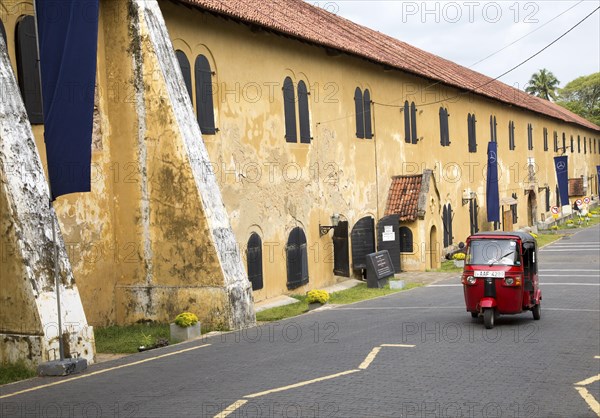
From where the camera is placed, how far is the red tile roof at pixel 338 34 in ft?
66.3

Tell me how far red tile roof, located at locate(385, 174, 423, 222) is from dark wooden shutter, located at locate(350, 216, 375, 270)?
1.59 metres

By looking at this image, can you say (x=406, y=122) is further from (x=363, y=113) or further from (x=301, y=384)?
(x=301, y=384)

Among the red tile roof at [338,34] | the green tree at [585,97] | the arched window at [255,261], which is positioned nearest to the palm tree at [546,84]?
the green tree at [585,97]

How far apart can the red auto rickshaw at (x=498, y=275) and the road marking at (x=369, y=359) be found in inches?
134

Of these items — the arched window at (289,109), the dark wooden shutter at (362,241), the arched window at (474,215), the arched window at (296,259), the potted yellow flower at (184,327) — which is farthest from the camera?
the arched window at (474,215)

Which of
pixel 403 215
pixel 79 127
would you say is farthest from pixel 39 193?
pixel 403 215

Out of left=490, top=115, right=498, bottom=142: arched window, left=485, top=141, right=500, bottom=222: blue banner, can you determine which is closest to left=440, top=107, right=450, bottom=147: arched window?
left=485, top=141, right=500, bottom=222: blue banner

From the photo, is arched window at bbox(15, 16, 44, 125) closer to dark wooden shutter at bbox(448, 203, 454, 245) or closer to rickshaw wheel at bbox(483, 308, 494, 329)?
rickshaw wheel at bbox(483, 308, 494, 329)

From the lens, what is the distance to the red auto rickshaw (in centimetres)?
1517

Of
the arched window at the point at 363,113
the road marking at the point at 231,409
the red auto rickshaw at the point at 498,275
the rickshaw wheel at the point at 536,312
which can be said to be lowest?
the rickshaw wheel at the point at 536,312

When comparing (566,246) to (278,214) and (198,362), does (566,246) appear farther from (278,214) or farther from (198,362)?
(198,362)

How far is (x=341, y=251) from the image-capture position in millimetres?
25641

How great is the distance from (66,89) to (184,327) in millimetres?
5022

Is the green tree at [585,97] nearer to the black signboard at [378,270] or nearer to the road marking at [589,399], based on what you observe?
the black signboard at [378,270]
